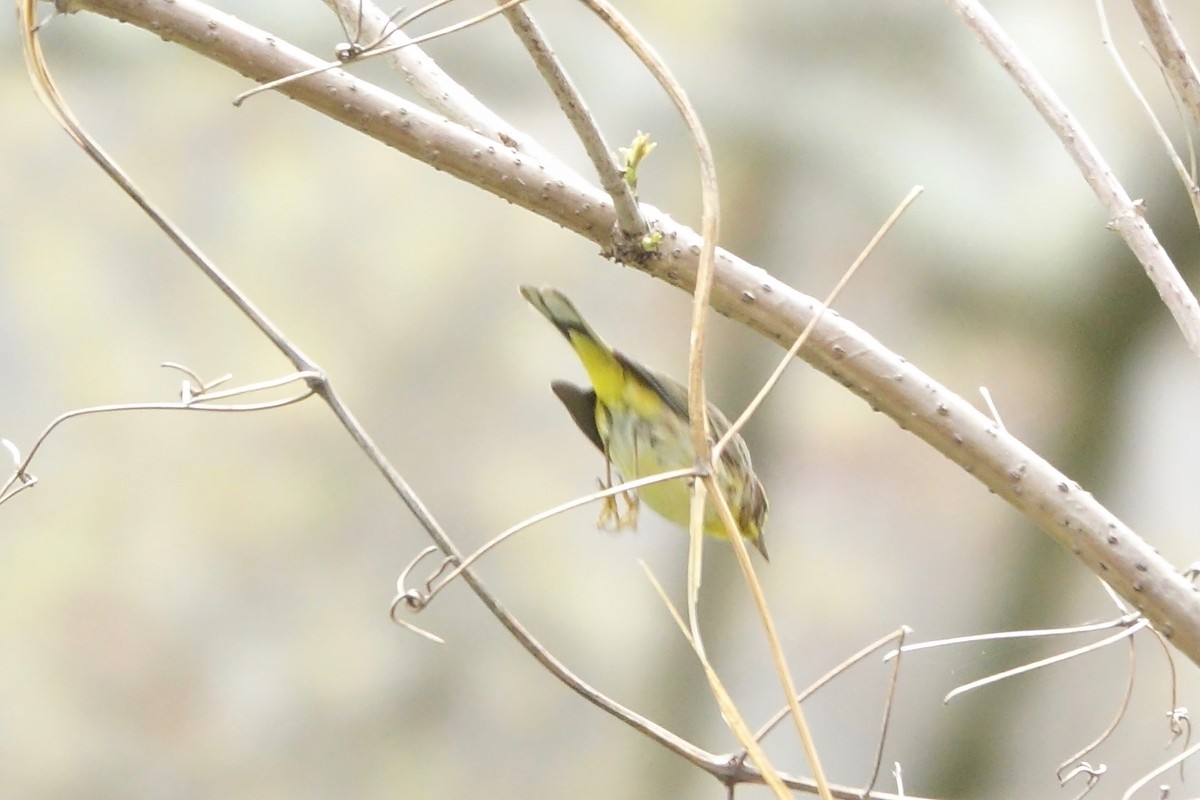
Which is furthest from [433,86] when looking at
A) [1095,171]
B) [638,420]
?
[1095,171]

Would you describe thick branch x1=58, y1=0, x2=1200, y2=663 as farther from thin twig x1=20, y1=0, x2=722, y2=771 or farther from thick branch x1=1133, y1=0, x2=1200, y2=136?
thick branch x1=1133, y1=0, x2=1200, y2=136

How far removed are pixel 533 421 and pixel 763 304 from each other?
1172 mm

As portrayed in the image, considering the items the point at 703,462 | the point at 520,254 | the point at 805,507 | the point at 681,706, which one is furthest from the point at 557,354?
the point at 703,462

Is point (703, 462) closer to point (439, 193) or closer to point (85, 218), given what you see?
point (439, 193)

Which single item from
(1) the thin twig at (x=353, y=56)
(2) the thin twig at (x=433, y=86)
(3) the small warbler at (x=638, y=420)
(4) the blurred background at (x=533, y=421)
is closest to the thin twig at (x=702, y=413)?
(1) the thin twig at (x=353, y=56)

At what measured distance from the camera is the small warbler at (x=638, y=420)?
894mm

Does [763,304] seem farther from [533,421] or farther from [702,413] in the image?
[533,421]

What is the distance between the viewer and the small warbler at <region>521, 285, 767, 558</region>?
894 millimetres

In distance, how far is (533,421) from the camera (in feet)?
5.85

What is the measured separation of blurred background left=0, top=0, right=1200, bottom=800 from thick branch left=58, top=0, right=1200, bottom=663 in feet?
3.72

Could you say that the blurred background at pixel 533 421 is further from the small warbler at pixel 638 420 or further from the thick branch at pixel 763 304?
the thick branch at pixel 763 304

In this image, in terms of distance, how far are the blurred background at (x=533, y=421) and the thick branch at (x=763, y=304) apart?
1.13 metres

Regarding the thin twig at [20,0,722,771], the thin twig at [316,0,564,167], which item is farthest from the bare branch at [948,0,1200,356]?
the thin twig at [20,0,722,771]

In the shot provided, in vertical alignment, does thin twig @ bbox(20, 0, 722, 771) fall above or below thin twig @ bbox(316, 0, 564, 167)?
below
